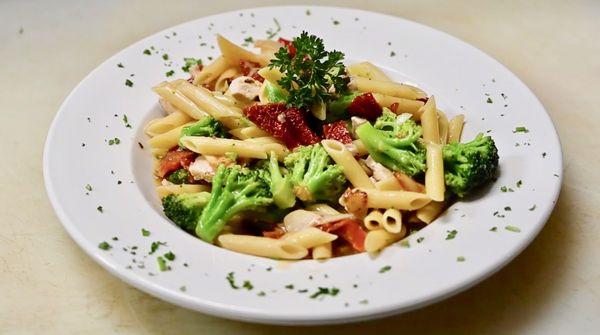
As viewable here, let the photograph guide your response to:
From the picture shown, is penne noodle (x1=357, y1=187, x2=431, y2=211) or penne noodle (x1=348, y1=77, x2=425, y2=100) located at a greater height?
penne noodle (x1=348, y1=77, x2=425, y2=100)

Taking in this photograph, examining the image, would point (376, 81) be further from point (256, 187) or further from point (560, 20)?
point (560, 20)

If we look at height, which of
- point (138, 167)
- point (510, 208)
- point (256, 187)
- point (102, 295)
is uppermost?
Result: point (510, 208)

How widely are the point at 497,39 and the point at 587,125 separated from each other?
3.71 ft

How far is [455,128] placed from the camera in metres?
3.42

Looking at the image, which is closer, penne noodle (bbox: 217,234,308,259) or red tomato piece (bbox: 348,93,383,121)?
penne noodle (bbox: 217,234,308,259)

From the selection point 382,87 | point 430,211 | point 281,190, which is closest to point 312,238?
point 281,190

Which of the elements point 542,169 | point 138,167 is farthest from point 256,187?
point 542,169

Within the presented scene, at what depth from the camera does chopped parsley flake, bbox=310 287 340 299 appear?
243 cm

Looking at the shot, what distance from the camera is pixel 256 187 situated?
2.97 meters

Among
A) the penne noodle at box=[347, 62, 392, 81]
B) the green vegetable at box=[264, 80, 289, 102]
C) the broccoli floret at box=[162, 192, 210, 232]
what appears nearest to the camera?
the broccoli floret at box=[162, 192, 210, 232]

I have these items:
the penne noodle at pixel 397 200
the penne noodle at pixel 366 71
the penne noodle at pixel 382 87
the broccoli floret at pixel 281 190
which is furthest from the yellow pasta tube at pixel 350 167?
the penne noodle at pixel 366 71

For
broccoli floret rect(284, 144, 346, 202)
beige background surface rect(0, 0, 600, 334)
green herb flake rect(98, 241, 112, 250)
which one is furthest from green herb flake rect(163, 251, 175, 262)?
broccoli floret rect(284, 144, 346, 202)

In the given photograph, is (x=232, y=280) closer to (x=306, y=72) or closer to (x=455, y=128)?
(x=306, y=72)

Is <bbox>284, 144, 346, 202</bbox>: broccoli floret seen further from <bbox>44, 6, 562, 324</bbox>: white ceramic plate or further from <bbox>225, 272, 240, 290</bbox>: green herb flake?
<bbox>225, 272, 240, 290</bbox>: green herb flake
